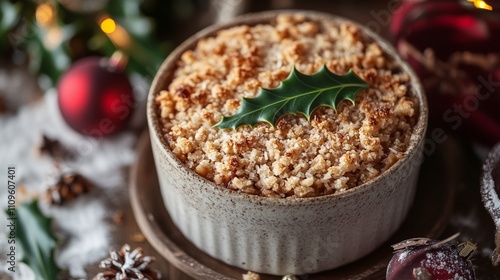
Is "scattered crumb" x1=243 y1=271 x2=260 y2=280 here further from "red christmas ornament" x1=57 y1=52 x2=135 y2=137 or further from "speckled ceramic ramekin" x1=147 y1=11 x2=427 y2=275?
"red christmas ornament" x1=57 y1=52 x2=135 y2=137

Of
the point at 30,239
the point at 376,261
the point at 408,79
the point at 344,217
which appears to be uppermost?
the point at 408,79

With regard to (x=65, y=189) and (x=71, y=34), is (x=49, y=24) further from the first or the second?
(x=65, y=189)

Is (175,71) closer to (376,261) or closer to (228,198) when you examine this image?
(228,198)

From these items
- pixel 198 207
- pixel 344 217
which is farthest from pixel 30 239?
pixel 344 217

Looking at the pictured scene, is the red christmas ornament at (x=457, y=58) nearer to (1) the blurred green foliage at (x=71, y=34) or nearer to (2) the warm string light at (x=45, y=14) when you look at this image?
(1) the blurred green foliage at (x=71, y=34)

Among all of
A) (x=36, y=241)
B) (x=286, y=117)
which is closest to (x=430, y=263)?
(x=286, y=117)
